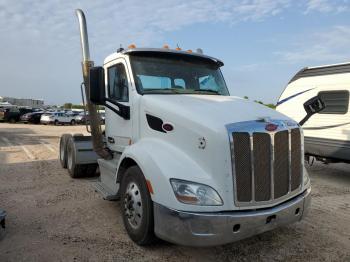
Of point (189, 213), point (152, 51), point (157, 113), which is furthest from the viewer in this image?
point (152, 51)

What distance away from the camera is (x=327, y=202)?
6.71 m

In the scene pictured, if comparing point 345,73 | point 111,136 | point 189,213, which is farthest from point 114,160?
point 345,73

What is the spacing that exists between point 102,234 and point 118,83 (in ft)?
7.32

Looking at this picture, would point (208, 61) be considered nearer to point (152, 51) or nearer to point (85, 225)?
point (152, 51)

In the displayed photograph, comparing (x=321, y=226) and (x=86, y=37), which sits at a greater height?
(x=86, y=37)

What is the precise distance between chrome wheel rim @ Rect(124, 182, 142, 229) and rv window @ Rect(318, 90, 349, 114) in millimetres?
6392

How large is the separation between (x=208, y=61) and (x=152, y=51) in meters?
1.01

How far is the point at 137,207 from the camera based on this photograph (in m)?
4.18

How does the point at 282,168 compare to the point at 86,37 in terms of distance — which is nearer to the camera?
the point at 282,168

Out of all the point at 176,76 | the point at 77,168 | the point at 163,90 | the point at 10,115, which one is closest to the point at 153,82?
the point at 163,90

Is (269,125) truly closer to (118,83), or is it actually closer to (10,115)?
(118,83)

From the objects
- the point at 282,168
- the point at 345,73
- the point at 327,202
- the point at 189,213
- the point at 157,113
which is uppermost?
the point at 345,73

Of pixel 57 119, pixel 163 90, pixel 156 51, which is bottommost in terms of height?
pixel 57 119

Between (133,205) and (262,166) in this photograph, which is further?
(133,205)
